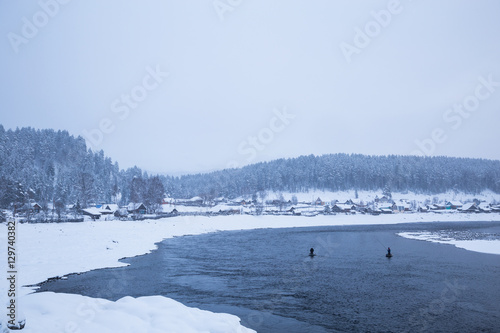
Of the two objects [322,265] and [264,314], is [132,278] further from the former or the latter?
[322,265]

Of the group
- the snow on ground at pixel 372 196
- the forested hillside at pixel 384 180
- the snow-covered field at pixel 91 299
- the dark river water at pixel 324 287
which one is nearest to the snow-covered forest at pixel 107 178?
the forested hillside at pixel 384 180

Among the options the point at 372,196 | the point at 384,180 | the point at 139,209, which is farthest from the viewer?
the point at 384,180

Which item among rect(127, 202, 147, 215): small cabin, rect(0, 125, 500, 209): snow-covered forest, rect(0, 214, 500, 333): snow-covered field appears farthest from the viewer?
rect(0, 125, 500, 209): snow-covered forest

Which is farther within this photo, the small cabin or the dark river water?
the small cabin

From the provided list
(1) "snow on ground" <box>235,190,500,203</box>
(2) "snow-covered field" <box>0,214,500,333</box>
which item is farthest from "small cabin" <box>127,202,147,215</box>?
(1) "snow on ground" <box>235,190,500,203</box>

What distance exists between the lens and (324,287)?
79.7 ft

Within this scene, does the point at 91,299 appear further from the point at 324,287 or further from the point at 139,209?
the point at 139,209

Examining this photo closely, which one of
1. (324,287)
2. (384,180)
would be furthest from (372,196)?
(324,287)

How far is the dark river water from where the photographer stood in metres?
17.5

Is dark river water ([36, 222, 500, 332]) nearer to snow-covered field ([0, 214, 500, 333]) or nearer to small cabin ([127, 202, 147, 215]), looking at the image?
snow-covered field ([0, 214, 500, 333])

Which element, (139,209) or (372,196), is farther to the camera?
(372,196)

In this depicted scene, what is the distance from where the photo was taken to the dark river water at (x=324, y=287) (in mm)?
17516

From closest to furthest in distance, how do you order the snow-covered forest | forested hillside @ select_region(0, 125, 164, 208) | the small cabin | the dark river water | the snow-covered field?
1. the snow-covered field
2. the dark river water
3. forested hillside @ select_region(0, 125, 164, 208)
4. the small cabin
5. the snow-covered forest

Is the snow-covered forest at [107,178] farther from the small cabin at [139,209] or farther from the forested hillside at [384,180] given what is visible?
the small cabin at [139,209]
